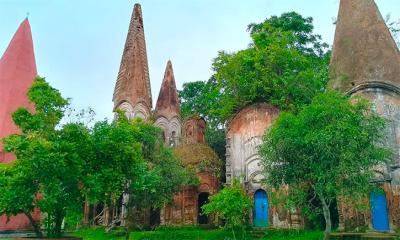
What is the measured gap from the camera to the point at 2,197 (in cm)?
1005

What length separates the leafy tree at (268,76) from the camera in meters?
20.0

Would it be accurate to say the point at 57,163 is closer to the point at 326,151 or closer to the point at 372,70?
the point at 326,151

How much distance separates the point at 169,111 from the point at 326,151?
21014 mm

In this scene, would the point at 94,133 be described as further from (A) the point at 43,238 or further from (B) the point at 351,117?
(B) the point at 351,117

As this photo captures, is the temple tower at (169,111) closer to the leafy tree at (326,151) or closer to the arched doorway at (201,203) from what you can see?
the arched doorway at (201,203)

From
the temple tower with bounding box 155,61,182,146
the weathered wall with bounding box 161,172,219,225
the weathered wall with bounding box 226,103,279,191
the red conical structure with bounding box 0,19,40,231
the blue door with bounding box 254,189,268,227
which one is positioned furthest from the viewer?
the temple tower with bounding box 155,61,182,146

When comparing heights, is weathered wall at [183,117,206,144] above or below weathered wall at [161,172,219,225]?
above

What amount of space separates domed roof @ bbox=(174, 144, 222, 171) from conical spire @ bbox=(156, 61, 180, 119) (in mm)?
8162

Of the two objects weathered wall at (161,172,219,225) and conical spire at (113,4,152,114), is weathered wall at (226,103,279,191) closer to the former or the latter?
weathered wall at (161,172,219,225)

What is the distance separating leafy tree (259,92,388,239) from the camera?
1193 cm

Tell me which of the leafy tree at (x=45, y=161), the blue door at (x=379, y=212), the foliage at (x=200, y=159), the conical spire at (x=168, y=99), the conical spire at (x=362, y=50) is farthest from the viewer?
the conical spire at (x=168, y=99)

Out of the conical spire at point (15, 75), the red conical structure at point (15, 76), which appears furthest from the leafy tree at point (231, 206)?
the conical spire at point (15, 75)

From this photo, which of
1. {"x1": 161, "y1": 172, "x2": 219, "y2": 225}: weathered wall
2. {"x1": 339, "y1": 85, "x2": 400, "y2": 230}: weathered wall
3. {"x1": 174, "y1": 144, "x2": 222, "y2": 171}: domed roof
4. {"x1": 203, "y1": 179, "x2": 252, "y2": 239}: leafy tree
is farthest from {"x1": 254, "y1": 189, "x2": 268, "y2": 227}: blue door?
{"x1": 339, "y1": 85, "x2": 400, "y2": 230}: weathered wall

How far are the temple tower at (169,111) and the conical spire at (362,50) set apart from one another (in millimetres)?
15140
